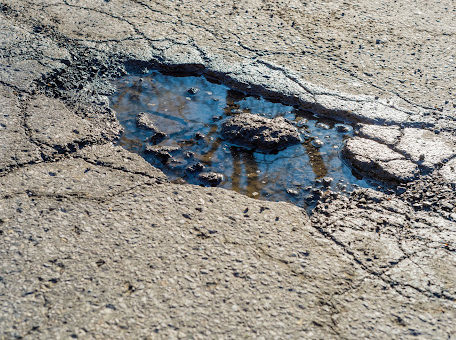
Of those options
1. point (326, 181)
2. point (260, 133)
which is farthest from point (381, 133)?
point (260, 133)

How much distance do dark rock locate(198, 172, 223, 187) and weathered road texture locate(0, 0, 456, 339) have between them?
0.17 metres

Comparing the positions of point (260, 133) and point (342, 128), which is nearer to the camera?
point (260, 133)

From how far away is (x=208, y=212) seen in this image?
214 centimetres

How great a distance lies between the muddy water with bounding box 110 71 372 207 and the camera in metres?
2.51

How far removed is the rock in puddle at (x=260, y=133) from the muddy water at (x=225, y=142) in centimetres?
5

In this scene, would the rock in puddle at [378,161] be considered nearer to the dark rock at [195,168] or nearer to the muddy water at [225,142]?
the muddy water at [225,142]

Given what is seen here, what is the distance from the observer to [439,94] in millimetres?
3184

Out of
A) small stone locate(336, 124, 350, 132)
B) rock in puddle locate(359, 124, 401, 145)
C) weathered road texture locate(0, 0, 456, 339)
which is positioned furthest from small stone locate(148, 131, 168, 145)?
rock in puddle locate(359, 124, 401, 145)

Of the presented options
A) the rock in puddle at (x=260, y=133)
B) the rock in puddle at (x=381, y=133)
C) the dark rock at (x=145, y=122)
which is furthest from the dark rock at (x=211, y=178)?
the rock in puddle at (x=381, y=133)

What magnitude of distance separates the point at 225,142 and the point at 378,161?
3.02 ft

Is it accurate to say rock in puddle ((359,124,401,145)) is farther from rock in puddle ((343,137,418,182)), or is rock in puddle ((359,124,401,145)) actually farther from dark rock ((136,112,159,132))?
dark rock ((136,112,159,132))

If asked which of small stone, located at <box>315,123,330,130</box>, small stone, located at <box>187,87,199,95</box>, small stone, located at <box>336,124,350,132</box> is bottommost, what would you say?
small stone, located at <box>187,87,199,95</box>

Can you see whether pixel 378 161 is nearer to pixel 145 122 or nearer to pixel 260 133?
pixel 260 133

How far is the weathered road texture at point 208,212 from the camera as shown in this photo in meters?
1.69
